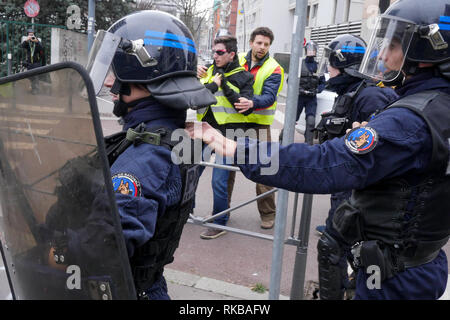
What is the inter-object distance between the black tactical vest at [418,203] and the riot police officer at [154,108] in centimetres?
76

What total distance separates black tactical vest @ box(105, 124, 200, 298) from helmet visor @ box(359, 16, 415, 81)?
94 centimetres

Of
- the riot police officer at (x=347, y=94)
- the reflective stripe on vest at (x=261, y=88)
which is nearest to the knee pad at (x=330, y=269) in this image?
the riot police officer at (x=347, y=94)

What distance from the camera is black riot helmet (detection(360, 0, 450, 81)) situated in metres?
1.69

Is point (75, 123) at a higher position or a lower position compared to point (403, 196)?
higher

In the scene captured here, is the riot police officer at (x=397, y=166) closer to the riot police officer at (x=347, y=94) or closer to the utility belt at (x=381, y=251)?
the utility belt at (x=381, y=251)

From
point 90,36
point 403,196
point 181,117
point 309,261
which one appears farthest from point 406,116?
point 90,36

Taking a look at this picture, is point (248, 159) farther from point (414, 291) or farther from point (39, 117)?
point (414, 291)

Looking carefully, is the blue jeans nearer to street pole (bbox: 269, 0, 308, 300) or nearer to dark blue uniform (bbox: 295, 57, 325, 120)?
street pole (bbox: 269, 0, 308, 300)

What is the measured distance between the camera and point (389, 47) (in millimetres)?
1863

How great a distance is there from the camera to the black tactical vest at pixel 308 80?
892 centimetres

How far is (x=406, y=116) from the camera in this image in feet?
5.11

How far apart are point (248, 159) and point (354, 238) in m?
0.62

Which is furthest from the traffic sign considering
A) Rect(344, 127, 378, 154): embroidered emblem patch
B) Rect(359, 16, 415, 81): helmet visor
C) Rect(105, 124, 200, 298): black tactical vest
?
Rect(344, 127, 378, 154): embroidered emblem patch
